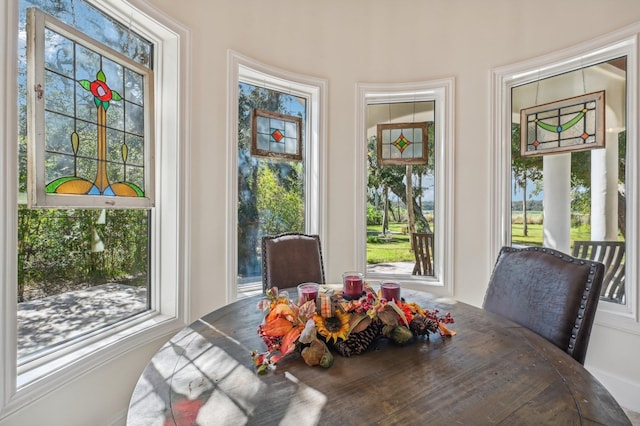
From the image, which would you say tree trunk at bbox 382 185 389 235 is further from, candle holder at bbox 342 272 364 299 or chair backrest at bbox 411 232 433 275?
candle holder at bbox 342 272 364 299

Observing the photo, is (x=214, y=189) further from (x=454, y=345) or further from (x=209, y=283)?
(x=454, y=345)

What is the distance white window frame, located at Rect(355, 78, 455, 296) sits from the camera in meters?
2.71

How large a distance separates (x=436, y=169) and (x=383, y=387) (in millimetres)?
2331

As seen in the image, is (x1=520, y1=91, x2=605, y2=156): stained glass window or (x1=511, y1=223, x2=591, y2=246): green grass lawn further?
(x1=511, y1=223, x2=591, y2=246): green grass lawn

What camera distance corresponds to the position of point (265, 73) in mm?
2506

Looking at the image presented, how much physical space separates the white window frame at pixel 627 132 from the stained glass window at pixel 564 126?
130mm

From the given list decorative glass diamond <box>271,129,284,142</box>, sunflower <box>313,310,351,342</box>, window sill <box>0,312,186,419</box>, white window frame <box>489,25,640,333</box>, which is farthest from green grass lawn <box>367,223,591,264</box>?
sunflower <box>313,310,351,342</box>

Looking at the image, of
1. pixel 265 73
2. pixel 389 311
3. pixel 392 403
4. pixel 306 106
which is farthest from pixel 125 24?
pixel 392 403

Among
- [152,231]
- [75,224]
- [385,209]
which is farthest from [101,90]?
[385,209]

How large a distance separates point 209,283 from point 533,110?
8.80 ft

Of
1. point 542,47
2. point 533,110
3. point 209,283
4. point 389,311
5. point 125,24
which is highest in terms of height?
point 542,47

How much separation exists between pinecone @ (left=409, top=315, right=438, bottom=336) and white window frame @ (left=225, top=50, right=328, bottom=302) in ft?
4.92

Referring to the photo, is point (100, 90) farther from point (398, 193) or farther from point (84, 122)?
point (398, 193)

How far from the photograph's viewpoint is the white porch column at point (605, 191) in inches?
84.4
